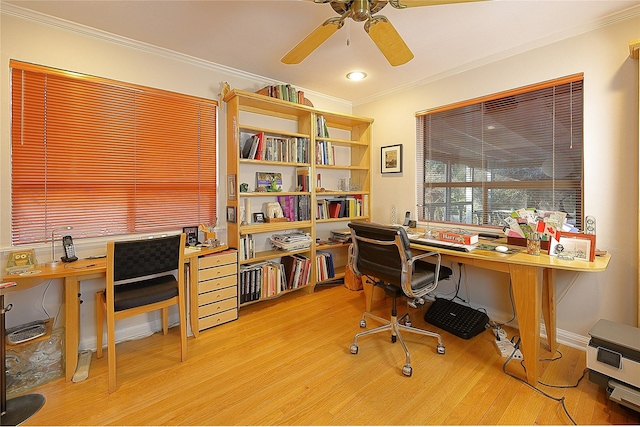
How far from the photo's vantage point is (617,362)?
1.48 m

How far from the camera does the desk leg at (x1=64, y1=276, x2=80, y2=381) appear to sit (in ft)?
5.76

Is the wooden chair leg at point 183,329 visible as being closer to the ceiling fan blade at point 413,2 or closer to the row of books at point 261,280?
the row of books at point 261,280

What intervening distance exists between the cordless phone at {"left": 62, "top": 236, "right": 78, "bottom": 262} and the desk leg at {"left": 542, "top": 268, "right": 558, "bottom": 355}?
11.3ft

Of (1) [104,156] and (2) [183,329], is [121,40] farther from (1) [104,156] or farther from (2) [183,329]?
(2) [183,329]

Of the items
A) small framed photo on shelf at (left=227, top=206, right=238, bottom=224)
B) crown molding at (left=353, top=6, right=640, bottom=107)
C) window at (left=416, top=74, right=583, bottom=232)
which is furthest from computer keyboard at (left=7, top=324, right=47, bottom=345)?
crown molding at (left=353, top=6, right=640, bottom=107)

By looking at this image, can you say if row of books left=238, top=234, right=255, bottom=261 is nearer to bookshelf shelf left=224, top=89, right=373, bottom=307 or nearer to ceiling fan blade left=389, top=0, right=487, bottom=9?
bookshelf shelf left=224, top=89, right=373, bottom=307

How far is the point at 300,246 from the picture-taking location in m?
3.05

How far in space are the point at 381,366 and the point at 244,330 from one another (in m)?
1.18

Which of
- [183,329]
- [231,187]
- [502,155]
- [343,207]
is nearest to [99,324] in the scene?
[183,329]

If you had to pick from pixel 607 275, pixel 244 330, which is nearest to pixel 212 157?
pixel 244 330

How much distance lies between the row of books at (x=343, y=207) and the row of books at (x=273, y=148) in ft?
2.03

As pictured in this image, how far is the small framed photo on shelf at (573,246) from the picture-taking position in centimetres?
176

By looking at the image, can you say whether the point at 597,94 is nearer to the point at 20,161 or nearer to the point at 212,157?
the point at 212,157

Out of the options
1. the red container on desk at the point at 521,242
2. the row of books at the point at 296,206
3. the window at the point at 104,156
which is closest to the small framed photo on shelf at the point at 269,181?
the row of books at the point at 296,206
